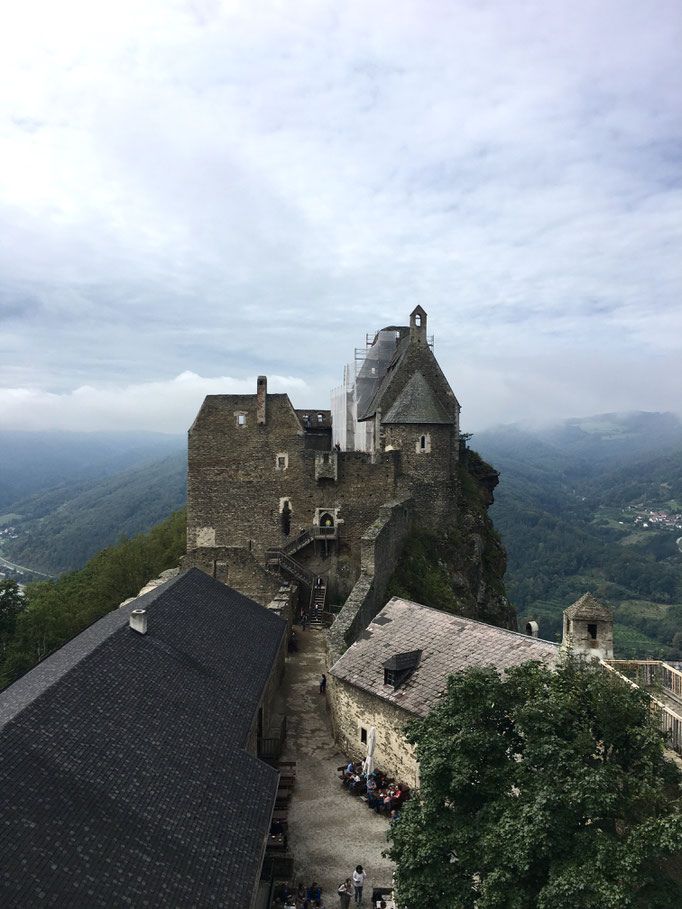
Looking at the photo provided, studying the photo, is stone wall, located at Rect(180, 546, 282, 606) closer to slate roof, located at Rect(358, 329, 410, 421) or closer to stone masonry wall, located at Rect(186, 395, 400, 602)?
stone masonry wall, located at Rect(186, 395, 400, 602)

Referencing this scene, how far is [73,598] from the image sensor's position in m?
50.5

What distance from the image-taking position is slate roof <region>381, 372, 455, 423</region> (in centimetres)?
3691

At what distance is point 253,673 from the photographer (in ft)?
68.8

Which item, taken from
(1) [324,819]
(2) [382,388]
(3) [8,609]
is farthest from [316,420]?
(1) [324,819]

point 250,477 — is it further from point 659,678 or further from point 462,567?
point 659,678

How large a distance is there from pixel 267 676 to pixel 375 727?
416 centimetres

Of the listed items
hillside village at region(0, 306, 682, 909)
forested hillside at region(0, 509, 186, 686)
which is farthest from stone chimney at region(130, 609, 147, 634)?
forested hillside at region(0, 509, 186, 686)

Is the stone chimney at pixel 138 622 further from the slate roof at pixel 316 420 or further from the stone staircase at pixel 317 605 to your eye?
the slate roof at pixel 316 420

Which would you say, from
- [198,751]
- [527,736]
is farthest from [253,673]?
[527,736]

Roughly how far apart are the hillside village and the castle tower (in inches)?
2.5

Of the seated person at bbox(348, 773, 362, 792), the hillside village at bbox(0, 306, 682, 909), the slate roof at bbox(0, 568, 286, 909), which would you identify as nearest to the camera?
the slate roof at bbox(0, 568, 286, 909)

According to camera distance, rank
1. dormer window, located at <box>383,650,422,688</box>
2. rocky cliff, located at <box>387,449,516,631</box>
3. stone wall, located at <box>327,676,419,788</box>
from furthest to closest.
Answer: rocky cliff, located at <box>387,449,516,631</box>
dormer window, located at <box>383,650,422,688</box>
stone wall, located at <box>327,676,419,788</box>

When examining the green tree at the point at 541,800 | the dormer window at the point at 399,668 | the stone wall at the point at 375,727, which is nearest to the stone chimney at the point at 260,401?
the stone wall at the point at 375,727

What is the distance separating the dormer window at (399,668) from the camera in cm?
2006
